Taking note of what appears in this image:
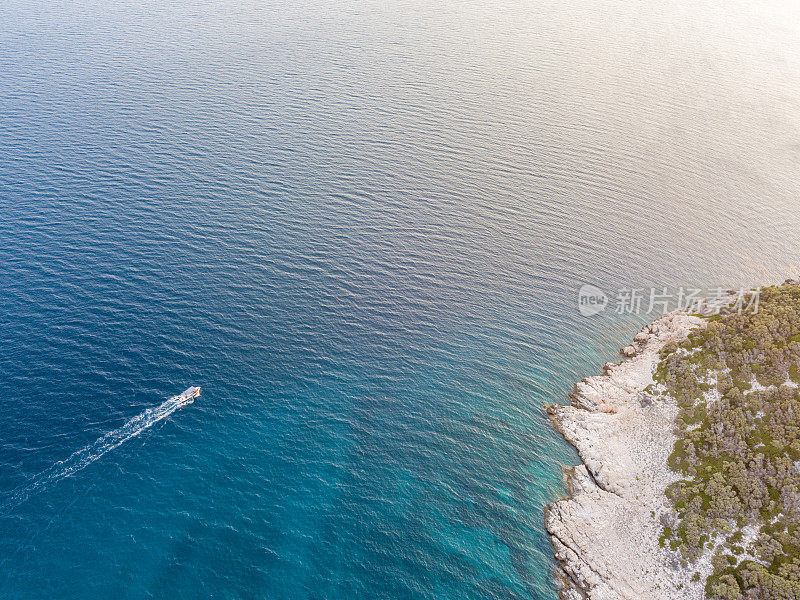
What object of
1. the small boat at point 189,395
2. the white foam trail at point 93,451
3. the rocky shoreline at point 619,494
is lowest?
the white foam trail at point 93,451

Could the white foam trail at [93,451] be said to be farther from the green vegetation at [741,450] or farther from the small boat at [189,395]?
the green vegetation at [741,450]

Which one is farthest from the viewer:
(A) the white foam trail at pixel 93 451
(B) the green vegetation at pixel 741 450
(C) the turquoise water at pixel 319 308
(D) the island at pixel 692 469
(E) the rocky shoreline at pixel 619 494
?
(A) the white foam trail at pixel 93 451

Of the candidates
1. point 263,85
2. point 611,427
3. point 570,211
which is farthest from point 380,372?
point 263,85

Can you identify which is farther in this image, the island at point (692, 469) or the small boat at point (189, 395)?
the small boat at point (189, 395)

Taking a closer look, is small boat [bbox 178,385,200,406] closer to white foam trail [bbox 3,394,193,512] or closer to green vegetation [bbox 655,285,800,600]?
white foam trail [bbox 3,394,193,512]

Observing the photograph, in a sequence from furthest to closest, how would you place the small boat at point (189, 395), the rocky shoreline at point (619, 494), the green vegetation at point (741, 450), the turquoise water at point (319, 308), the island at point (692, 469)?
the small boat at point (189, 395) → the turquoise water at point (319, 308) → the rocky shoreline at point (619, 494) → the island at point (692, 469) → the green vegetation at point (741, 450)

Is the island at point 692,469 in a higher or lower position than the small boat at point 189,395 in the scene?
higher

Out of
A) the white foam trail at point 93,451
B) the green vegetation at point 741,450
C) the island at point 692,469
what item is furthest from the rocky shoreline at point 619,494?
the white foam trail at point 93,451

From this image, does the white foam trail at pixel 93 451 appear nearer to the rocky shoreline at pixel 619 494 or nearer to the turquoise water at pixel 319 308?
the turquoise water at pixel 319 308

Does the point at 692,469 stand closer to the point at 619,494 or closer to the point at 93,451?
the point at 619,494
